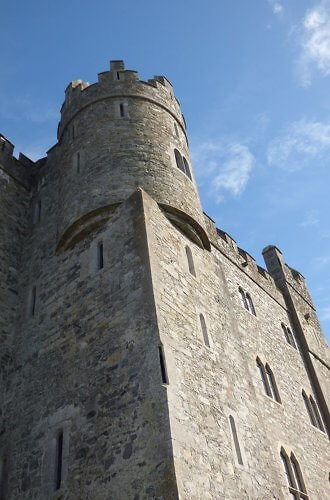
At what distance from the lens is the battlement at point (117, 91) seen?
14234mm

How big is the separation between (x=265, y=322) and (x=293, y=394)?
7.58 ft

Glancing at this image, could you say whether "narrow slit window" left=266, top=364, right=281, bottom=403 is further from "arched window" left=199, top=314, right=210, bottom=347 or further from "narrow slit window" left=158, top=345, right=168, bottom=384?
"narrow slit window" left=158, top=345, right=168, bottom=384

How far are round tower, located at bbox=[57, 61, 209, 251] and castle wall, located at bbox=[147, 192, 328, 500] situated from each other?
971 mm

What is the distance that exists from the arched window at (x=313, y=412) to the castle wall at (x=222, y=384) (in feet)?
1.06

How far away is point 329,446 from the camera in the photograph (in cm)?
1541

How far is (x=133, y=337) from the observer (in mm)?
9023

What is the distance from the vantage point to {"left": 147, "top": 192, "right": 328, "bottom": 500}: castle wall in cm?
820

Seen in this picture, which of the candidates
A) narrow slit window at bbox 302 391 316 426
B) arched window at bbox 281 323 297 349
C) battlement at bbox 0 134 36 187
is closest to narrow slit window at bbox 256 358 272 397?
narrow slit window at bbox 302 391 316 426

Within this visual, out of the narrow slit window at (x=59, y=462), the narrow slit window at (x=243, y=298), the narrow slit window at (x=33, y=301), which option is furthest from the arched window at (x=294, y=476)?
the narrow slit window at (x=33, y=301)

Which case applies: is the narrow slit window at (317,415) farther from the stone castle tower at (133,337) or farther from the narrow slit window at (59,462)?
the narrow slit window at (59,462)

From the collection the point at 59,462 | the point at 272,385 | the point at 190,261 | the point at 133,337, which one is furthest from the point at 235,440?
the point at 272,385

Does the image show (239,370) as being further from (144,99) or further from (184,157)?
(144,99)

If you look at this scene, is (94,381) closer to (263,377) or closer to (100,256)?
(100,256)

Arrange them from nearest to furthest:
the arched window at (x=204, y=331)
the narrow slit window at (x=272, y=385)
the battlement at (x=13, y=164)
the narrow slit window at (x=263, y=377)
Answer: the arched window at (x=204, y=331) → the narrow slit window at (x=263, y=377) → the narrow slit window at (x=272, y=385) → the battlement at (x=13, y=164)
